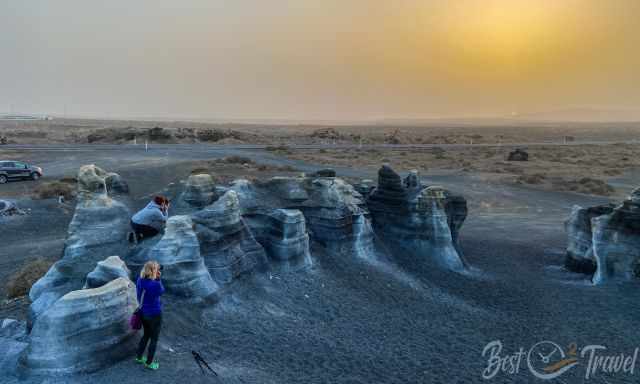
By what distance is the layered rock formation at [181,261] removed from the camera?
1088cm

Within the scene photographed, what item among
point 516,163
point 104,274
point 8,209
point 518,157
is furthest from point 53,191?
point 518,157

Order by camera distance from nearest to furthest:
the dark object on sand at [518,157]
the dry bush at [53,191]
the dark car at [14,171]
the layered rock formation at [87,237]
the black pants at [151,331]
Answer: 1. the black pants at [151,331]
2. the layered rock formation at [87,237]
3. the dry bush at [53,191]
4. the dark car at [14,171]
5. the dark object on sand at [518,157]

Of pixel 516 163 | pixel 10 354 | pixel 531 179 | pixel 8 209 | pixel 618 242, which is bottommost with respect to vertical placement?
pixel 8 209

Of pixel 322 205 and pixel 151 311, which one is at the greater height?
pixel 322 205

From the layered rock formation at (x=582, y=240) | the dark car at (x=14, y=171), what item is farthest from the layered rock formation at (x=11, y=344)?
the dark car at (x=14, y=171)

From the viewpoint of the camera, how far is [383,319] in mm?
12555

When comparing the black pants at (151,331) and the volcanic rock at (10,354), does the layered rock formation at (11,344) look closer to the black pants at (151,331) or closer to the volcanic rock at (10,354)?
the volcanic rock at (10,354)

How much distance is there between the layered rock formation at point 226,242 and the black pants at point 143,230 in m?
1.07

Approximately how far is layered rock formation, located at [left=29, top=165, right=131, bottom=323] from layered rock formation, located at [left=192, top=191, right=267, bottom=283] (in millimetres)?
2070

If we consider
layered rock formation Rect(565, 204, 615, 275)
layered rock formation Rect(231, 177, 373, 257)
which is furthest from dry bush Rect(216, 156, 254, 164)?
layered rock formation Rect(565, 204, 615, 275)

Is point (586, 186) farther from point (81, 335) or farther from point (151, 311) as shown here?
point (81, 335)

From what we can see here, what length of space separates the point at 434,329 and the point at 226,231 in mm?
6170

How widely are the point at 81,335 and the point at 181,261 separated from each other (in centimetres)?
339

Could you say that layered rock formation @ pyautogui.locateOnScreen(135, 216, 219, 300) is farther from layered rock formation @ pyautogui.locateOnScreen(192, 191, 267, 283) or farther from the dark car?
the dark car
